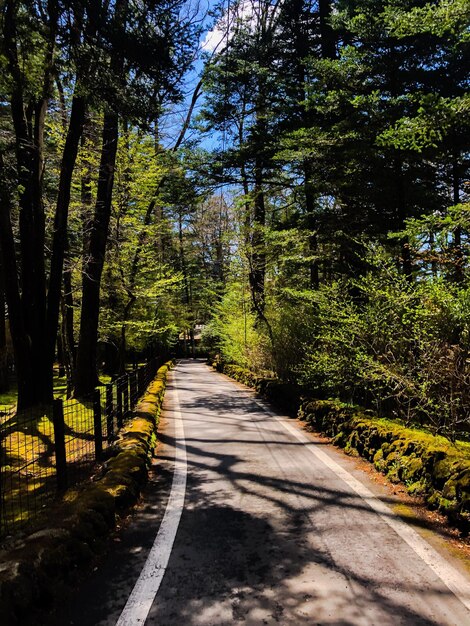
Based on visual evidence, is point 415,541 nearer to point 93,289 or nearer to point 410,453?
point 410,453

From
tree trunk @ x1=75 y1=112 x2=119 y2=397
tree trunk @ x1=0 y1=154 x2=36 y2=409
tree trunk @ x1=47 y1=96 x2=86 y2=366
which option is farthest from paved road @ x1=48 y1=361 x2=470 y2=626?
tree trunk @ x1=75 y1=112 x2=119 y2=397

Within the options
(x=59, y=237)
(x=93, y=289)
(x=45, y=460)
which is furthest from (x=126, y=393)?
(x=59, y=237)

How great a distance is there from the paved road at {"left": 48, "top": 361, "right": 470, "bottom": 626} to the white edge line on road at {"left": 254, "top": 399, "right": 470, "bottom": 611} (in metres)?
0.01

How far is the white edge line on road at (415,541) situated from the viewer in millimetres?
3412

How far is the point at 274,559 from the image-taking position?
3.88 m

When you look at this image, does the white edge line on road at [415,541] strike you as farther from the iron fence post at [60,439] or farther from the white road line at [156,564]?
the iron fence post at [60,439]

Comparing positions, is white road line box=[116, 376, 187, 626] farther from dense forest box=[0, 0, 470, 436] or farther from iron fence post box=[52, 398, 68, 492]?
dense forest box=[0, 0, 470, 436]

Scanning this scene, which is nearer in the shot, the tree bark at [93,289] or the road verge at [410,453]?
the road verge at [410,453]

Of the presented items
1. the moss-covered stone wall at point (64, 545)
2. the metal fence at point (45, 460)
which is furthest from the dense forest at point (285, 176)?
the moss-covered stone wall at point (64, 545)

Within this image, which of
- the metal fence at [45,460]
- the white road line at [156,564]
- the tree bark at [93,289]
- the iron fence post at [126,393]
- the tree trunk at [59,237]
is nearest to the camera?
the white road line at [156,564]

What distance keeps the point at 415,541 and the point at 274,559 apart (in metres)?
1.40

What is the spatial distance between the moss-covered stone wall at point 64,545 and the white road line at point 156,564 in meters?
0.49

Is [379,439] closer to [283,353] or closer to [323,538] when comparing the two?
[323,538]

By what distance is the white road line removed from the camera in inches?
124
